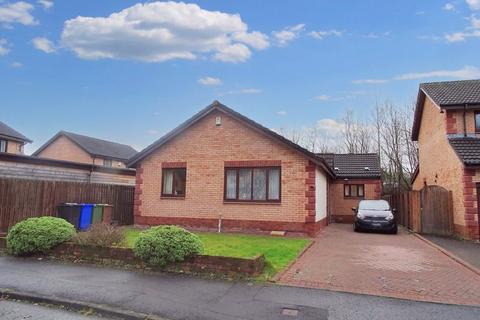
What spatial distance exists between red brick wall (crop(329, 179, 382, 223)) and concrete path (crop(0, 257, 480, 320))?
19.0m

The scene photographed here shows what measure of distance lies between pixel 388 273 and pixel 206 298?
4510 mm

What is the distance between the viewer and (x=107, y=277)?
809cm

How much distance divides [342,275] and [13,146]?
124 ft

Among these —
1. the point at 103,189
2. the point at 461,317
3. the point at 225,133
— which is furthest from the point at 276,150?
the point at 461,317

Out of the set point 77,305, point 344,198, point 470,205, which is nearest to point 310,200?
point 470,205

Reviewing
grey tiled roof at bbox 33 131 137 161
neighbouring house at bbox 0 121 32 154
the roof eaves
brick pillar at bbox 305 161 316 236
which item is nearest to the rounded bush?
the roof eaves

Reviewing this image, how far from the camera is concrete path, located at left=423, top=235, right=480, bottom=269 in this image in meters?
11.0

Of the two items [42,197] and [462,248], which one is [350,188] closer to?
[462,248]

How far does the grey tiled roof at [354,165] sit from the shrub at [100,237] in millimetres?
17485

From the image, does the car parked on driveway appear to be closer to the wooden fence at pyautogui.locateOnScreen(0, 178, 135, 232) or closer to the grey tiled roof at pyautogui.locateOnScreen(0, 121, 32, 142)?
the wooden fence at pyautogui.locateOnScreen(0, 178, 135, 232)

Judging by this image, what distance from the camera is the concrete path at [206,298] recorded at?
6.09 meters

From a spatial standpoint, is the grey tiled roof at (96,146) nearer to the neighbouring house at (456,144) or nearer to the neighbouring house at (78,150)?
the neighbouring house at (78,150)

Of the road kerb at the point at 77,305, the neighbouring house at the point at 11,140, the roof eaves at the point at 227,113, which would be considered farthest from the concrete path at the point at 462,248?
the neighbouring house at the point at 11,140

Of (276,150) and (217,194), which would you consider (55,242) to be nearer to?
→ (217,194)
